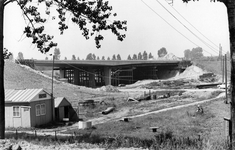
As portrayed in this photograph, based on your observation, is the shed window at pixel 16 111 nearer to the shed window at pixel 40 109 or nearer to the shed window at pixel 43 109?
the shed window at pixel 40 109

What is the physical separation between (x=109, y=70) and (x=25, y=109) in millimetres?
61908

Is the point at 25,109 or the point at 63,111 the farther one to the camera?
the point at 63,111

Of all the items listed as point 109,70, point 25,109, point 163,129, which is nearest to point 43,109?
point 25,109

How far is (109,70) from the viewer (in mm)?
Answer: 93375

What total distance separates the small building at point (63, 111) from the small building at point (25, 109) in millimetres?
2505

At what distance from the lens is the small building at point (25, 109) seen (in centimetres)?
3197

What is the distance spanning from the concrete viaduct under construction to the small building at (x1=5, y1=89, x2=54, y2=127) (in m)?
44.9

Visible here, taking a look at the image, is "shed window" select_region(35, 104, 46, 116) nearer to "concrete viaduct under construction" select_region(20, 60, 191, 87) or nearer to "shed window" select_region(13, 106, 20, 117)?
"shed window" select_region(13, 106, 20, 117)

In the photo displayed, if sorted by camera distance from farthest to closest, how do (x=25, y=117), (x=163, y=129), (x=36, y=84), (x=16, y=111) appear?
(x=36, y=84) < (x=16, y=111) < (x=25, y=117) < (x=163, y=129)

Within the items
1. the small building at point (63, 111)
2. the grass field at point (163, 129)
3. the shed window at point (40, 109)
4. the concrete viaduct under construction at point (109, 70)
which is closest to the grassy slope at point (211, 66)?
the concrete viaduct under construction at point (109, 70)

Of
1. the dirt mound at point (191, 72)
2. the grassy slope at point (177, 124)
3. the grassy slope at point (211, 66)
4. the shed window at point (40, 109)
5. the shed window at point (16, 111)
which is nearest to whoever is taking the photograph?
the grassy slope at point (177, 124)

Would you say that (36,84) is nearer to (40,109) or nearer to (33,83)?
(33,83)

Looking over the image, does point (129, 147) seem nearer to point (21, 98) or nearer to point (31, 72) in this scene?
point (21, 98)

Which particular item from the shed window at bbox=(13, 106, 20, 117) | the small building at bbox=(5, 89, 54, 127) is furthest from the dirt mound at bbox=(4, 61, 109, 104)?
the shed window at bbox=(13, 106, 20, 117)
